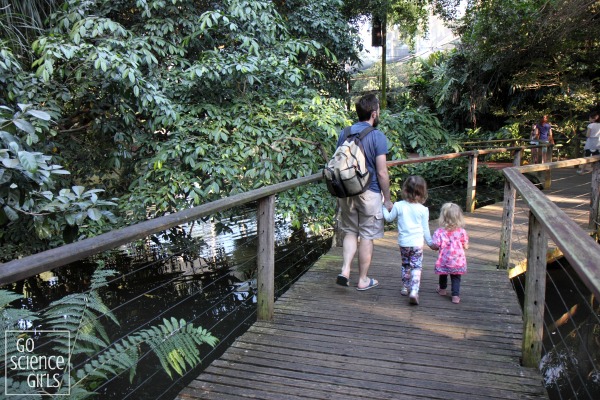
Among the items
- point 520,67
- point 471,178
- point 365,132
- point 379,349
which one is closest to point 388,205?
point 365,132

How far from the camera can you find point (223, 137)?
16.3ft

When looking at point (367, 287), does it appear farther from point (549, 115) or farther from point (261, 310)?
point (549, 115)

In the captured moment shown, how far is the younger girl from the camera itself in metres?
3.57

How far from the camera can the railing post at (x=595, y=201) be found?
5756mm

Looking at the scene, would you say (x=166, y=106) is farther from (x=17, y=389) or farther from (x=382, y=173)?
(x=17, y=389)

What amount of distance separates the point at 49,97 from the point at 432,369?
4402mm

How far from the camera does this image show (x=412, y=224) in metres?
3.70

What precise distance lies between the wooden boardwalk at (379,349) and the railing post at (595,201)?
257 centimetres

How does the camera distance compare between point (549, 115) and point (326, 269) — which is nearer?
point (326, 269)

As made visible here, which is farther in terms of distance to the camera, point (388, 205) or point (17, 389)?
point (388, 205)

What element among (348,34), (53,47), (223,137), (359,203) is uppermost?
(348,34)

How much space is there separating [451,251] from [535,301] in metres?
0.97

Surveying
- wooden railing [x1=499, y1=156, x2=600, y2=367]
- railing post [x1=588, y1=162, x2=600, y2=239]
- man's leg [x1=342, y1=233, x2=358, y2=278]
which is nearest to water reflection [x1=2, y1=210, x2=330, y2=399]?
man's leg [x1=342, y1=233, x2=358, y2=278]

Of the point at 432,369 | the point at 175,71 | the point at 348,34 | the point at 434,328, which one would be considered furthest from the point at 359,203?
the point at 348,34
